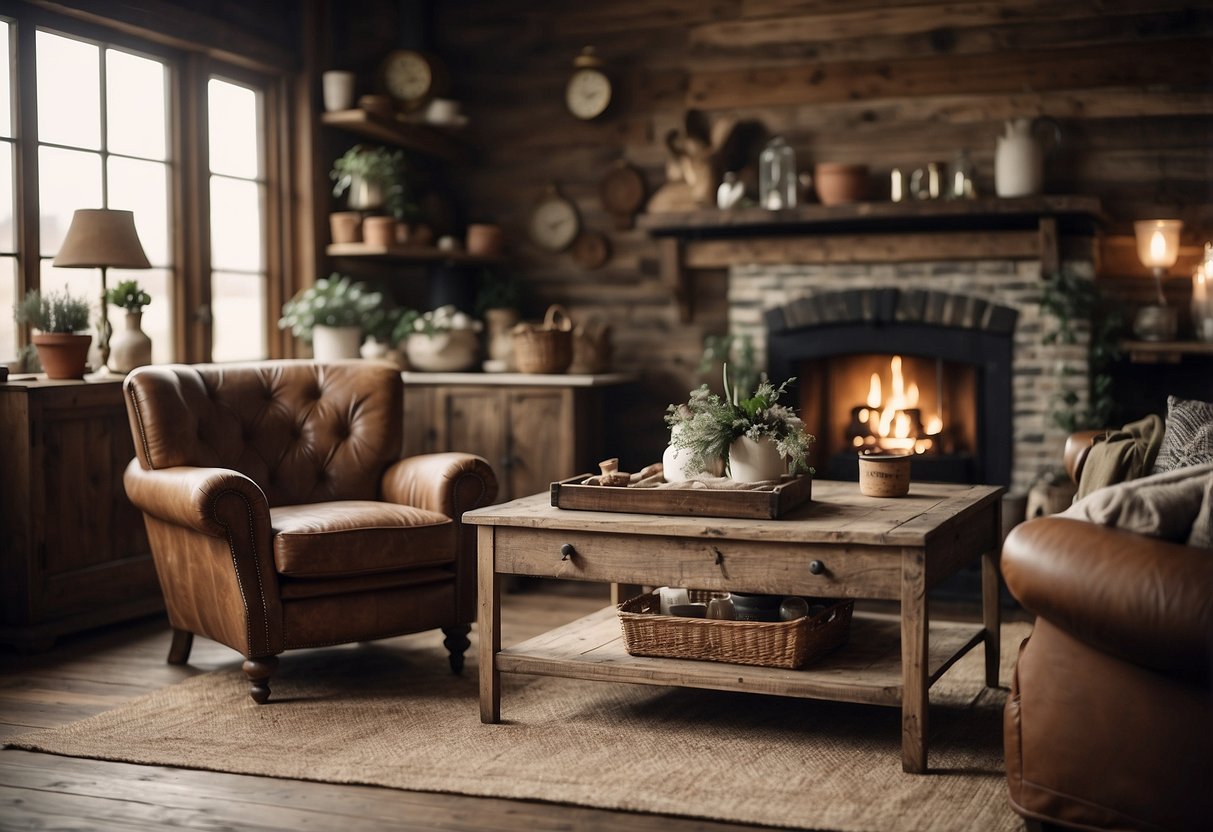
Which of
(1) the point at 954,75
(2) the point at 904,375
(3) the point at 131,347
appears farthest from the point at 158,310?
(1) the point at 954,75

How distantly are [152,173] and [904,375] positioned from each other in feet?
10.1

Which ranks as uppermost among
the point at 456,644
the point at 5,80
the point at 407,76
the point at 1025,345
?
the point at 407,76

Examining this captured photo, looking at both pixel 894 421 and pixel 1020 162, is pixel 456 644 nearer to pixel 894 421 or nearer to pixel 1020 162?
pixel 894 421

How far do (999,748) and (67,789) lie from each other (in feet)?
6.87

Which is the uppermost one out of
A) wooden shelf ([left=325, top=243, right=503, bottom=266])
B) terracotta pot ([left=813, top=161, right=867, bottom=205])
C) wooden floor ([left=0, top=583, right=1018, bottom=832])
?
terracotta pot ([left=813, top=161, right=867, bottom=205])

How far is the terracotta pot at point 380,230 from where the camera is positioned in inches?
217

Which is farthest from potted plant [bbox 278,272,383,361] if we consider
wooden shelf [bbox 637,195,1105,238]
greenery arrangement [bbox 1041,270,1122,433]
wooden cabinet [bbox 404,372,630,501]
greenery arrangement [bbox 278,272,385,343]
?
greenery arrangement [bbox 1041,270,1122,433]

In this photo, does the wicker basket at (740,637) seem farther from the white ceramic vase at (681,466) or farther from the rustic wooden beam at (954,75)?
the rustic wooden beam at (954,75)

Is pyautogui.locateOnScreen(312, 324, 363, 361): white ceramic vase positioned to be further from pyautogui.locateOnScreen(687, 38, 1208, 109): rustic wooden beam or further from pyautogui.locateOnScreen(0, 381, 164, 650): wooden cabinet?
pyautogui.locateOnScreen(687, 38, 1208, 109): rustic wooden beam

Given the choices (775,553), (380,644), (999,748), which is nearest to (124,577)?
(380,644)

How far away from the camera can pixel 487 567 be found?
3.27 meters

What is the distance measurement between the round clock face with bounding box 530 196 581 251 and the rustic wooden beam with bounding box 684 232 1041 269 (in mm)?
520

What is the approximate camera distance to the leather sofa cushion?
3.50 meters

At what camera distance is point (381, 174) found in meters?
5.54
